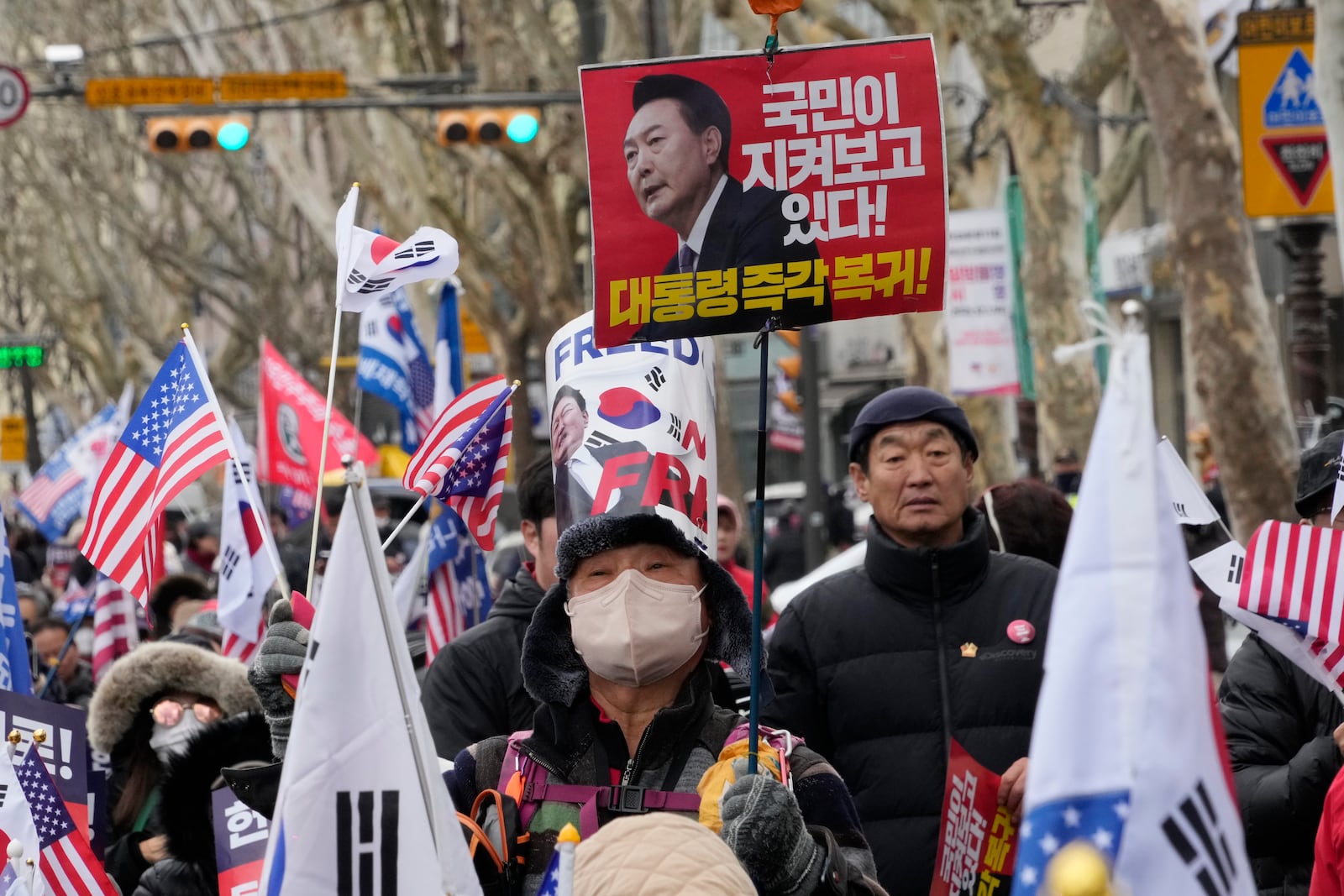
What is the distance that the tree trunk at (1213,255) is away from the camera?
9078mm

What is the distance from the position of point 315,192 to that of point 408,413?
1377 cm

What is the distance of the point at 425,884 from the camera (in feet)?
8.52

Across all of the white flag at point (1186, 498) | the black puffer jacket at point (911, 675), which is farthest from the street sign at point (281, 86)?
the black puffer jacket at point (911, 675)

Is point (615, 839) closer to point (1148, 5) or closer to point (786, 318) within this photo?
point (786, 318)

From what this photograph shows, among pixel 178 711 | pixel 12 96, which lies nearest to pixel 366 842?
pixel 178 711

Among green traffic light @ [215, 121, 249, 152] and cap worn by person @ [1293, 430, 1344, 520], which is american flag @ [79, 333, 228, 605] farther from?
green traffic light @ [215, 121, 249, 152]

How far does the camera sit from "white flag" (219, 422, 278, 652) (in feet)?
23.8

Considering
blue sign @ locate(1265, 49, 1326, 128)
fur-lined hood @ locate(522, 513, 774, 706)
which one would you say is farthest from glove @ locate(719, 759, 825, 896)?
blue sign @ locate(1265, 49, 1326, 128)

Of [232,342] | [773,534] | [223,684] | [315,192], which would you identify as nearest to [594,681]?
[223,684]

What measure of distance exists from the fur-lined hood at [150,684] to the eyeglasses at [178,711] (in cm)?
2

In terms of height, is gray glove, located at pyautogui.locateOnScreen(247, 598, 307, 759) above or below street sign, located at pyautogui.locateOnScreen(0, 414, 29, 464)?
below

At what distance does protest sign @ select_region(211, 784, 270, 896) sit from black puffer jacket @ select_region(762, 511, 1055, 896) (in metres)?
1.07

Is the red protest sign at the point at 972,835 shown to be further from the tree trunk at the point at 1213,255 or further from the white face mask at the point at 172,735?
the tree trunk at the point at 1213,255

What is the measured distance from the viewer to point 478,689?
4.60 m
